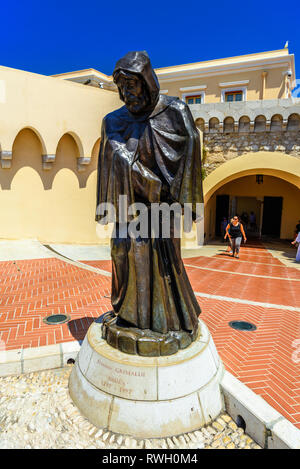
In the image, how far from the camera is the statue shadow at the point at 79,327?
475 centimetres

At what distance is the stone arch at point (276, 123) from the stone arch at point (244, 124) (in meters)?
0.97

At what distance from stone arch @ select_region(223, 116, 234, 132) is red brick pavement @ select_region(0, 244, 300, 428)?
6410 millimetres

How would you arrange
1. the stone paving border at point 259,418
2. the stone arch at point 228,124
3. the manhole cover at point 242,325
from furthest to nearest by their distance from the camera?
the stone arch at point 228,124 < the manhole cover at point 242,325 < the stone paving border at point 259,418

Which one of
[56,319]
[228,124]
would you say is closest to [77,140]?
[228,124]

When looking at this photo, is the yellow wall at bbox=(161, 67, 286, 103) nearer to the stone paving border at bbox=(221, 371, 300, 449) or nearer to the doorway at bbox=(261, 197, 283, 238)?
the doorway at bbox=(261, 197, 283, 238)

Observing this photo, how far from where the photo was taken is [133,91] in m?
2.77

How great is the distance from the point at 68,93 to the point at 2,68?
2.27m

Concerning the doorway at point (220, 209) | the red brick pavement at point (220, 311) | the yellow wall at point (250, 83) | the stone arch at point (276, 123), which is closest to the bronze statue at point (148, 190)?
the red brick pavement at point (220, 311)

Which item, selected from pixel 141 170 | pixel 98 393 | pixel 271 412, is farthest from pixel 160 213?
pixel 271 412

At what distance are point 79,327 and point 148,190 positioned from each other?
3148 mm

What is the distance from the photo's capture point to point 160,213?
3.08 m

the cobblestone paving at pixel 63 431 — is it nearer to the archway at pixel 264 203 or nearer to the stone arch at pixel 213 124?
the archway at pixel 264 203
